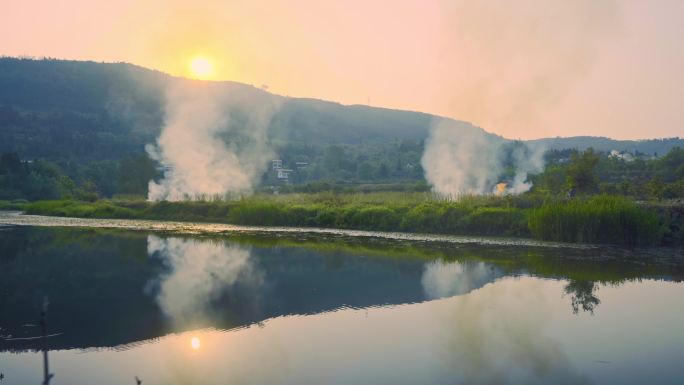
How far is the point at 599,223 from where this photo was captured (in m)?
28.8

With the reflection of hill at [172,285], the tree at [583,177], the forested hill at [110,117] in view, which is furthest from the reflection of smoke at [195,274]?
the forested hill at [110,117]

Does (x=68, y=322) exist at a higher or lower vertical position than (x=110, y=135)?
lower

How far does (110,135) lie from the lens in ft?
319

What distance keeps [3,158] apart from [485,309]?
51698 mm

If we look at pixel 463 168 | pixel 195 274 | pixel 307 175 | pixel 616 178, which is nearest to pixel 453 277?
pixel 195 274

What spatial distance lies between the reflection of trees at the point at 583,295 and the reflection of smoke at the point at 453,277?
223 cm

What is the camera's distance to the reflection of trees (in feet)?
53.8

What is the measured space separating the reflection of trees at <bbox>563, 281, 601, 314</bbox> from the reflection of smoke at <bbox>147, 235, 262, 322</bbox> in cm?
813

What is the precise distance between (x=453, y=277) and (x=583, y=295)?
3.81 m

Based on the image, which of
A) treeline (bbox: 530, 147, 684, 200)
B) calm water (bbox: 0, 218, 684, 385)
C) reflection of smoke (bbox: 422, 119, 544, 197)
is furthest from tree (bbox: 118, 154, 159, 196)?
calm water (bbox: 0, 218, 684, 385)

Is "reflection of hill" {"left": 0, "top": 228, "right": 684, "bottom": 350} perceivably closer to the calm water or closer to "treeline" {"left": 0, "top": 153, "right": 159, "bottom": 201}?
the calm water

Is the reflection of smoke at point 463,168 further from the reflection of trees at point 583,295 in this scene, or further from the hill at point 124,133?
the reflection of trees at point 583,295

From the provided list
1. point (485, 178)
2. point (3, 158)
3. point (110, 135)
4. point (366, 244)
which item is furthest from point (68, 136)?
point (366, 244)

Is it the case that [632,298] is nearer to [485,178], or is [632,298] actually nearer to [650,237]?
[650,237]
